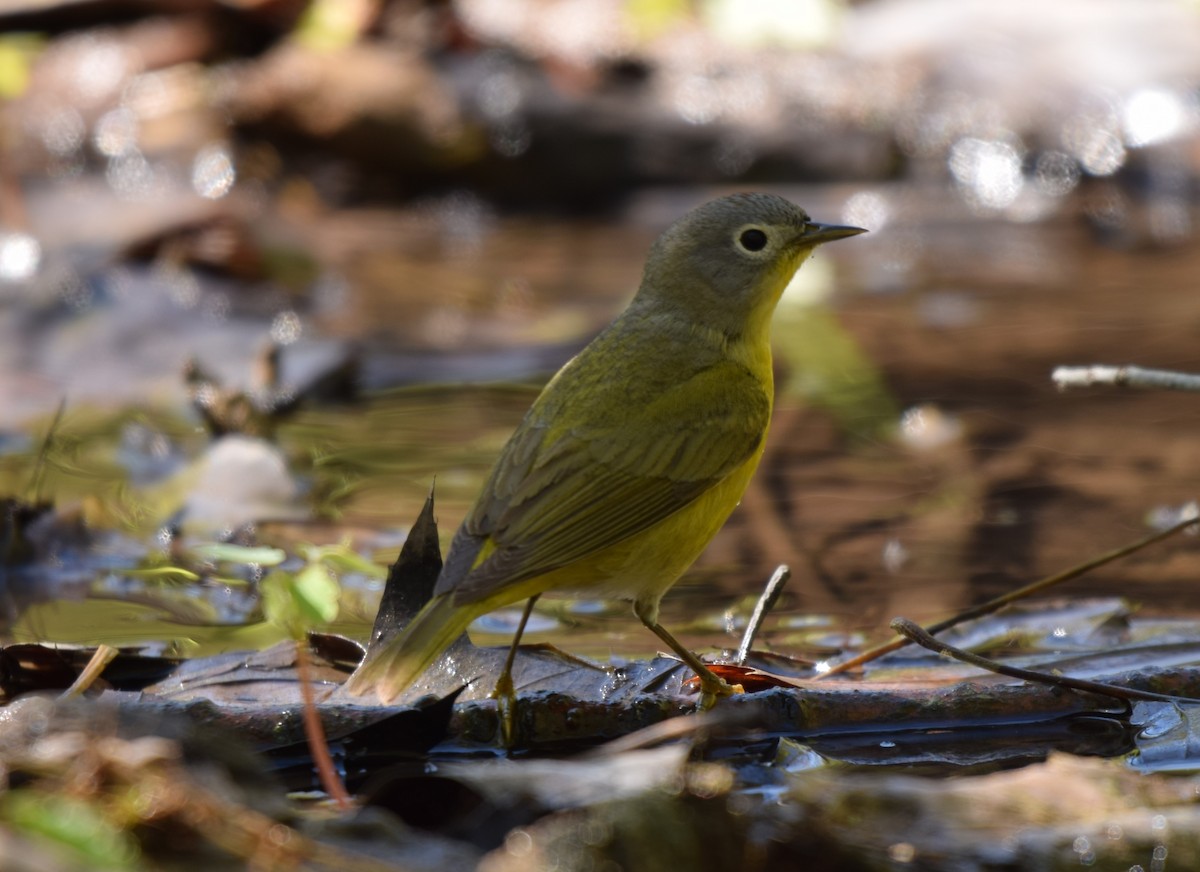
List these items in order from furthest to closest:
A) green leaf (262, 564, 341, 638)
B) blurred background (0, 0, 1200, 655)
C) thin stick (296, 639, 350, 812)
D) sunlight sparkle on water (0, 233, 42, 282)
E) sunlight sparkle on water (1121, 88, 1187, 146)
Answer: sunlight sparkle on water (1121, 88, 1187, 146) < sunlight sparkle on water (0, 233, 42, 282) < blurred background (0, 0, 1200, 655) < green leaf (262, 564, 341, 638) < thin stick (296, 639, 350, 812)

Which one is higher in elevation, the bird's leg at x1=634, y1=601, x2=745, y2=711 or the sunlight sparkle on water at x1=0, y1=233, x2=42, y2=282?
the sunlight sparkle on water at x1=0, y1=233, x2=42, y2=282

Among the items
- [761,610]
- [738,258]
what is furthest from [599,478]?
[738,258]

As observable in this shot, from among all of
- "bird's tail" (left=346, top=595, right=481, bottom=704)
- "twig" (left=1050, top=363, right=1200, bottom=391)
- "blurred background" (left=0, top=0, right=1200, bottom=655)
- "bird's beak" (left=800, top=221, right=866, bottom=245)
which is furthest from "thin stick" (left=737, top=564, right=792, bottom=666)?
"bird's beak" (left=800, top=221, right=866, bottom=245)

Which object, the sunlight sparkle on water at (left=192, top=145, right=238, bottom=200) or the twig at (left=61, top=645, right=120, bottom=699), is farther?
the sunlight sparkle on water at (left=192, top=145, right=238, bottom=200)

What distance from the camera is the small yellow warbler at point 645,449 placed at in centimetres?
331

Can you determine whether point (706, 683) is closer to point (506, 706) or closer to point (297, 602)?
point (506, 706)

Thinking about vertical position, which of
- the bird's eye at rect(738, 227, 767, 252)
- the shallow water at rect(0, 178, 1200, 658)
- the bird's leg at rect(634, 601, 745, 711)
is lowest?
the shallow water at rect(0, 178, 1200, 658)

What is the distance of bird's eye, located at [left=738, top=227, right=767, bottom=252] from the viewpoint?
4336 millimetres

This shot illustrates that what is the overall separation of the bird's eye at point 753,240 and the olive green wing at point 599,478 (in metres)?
0.44

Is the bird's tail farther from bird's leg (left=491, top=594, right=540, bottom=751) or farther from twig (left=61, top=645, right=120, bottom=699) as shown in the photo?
twig (left=61, top=645, right=120, bottom=699)

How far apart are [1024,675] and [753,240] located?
1671 mm

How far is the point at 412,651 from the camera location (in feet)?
10.2

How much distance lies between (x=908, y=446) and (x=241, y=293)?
339cm

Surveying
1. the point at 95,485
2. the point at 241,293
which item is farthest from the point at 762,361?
the point at 241,293
